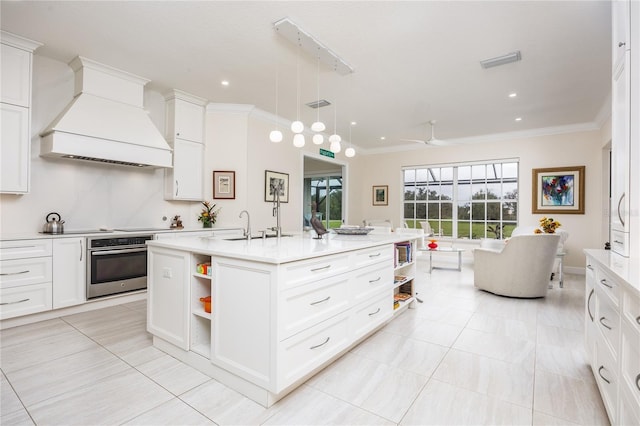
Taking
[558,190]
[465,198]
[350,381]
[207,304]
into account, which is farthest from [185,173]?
[558,190]

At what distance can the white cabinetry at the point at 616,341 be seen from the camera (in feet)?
3.77

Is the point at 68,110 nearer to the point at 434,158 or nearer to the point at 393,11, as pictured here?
the point at 393,11

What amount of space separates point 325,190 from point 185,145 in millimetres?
4875

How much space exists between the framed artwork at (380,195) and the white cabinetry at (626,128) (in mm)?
5583

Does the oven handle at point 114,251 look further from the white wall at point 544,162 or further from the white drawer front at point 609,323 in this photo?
the white wall at point 544,162

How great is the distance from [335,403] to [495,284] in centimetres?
320

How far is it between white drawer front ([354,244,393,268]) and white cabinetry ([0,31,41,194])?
11.1 feet

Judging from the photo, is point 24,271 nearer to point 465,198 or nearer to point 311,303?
point 311,303

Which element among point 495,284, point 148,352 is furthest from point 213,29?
point 495,284

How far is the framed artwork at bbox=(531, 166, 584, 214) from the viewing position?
5.55m

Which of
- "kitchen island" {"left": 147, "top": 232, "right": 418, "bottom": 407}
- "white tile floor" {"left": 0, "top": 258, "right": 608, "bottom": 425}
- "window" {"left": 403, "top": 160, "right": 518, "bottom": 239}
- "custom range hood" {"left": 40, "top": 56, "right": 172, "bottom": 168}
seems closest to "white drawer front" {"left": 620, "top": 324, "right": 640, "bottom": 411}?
"white tile floor" {"left": 0, "top": 258, "right": 608, "bottom": 425}

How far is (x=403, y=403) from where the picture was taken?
5.77 ft

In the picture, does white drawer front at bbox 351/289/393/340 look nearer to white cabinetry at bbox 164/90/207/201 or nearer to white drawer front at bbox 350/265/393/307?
white drawer front at bbox 350/265/393/307

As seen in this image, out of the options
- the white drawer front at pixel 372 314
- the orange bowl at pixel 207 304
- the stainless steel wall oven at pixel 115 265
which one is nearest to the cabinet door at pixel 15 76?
the stainless steel wall oven at pixel 115 265
